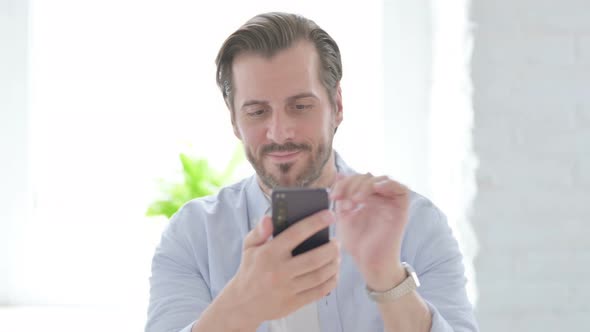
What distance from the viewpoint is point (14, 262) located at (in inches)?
125

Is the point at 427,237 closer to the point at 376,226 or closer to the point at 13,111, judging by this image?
the point at 376,226

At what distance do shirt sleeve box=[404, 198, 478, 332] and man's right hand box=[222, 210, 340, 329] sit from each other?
387 millimetres

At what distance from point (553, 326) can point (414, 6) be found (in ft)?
4.41

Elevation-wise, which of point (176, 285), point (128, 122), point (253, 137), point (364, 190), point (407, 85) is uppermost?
point (407, 85)

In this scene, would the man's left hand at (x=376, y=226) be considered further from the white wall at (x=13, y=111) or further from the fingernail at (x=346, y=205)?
the white wall at (x=13, y=111)

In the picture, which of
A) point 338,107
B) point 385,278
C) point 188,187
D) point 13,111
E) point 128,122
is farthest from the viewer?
point 128,122

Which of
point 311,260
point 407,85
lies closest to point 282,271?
point 311,260

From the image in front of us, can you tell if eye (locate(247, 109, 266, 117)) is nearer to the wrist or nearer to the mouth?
the mouth

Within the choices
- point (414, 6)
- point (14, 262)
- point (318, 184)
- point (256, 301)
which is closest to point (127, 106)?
point (14, 262)

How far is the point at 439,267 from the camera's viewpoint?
5.54 ft

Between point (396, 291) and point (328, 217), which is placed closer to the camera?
point (328, 217)

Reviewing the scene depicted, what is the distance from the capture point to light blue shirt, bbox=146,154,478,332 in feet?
5.44

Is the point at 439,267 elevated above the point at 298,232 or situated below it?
below

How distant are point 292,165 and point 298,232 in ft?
1.64
